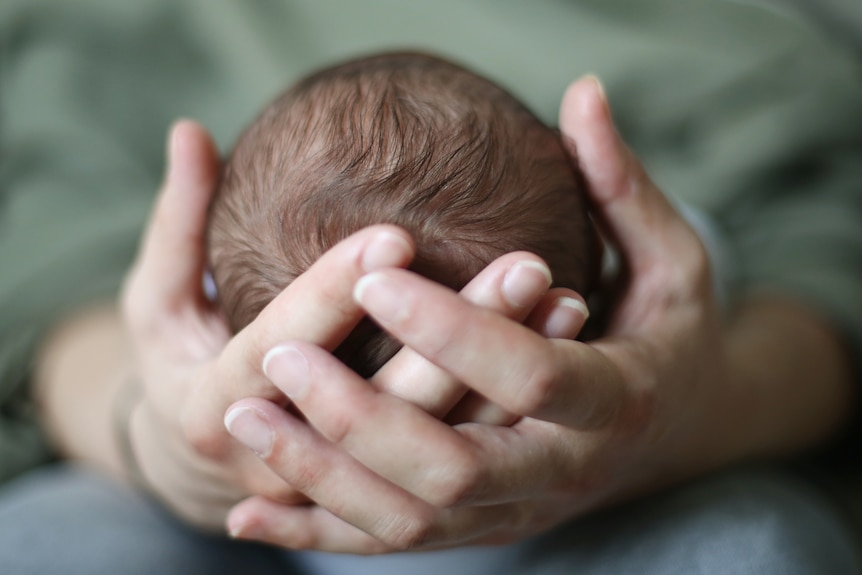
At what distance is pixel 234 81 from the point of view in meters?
1.48

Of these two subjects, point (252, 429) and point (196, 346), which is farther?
point (196, 346)

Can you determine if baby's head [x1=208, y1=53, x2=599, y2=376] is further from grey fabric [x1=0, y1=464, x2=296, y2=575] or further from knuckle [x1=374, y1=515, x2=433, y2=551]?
grey fabric [x1=0, y1=464, x2=296, y2=575]

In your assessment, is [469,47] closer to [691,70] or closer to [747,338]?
[691,70]

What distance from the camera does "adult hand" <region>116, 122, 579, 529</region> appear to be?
1.85ft

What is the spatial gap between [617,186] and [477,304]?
25 centimetres

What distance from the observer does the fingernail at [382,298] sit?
1.74 ft

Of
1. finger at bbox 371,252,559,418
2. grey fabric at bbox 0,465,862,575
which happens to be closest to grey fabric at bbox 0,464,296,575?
grey fabric at bbox 0,465,862,575

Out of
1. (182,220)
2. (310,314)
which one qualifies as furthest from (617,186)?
(182,220)

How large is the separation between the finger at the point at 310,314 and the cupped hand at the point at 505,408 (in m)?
0.02

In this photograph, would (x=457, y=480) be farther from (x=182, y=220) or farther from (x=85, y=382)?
(x=85, y=382)

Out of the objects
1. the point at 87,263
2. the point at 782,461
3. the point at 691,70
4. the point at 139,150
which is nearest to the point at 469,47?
the point at 691,70

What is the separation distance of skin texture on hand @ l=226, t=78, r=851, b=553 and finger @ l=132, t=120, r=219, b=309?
0.27 metres

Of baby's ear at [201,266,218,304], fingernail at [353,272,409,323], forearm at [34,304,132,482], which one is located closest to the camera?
fingernail at [353,272,409,323]

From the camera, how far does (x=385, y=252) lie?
543 mm
